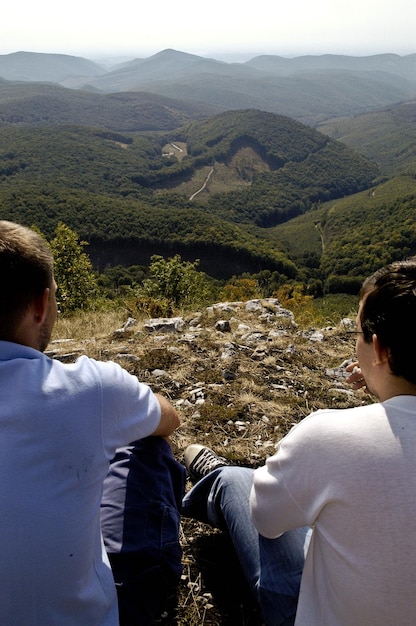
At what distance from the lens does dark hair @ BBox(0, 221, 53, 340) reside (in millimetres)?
1361

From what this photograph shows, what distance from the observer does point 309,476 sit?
1.28 m

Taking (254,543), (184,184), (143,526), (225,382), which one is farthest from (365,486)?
(184,184)

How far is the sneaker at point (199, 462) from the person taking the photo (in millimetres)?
2666

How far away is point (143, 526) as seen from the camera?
1.84 meters

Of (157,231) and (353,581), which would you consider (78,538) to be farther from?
(157,231)

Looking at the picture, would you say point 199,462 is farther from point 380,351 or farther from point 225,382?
point 380,351

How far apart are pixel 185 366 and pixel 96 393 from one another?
2.88 metres

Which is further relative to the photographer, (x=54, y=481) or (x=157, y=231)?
(x=157, y=231)

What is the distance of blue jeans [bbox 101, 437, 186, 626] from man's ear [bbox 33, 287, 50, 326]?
2.90ft

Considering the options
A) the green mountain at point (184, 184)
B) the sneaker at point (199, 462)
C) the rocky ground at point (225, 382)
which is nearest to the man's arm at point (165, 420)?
the sneaker at point (199, 462)

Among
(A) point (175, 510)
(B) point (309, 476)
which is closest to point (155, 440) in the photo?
(A) point (175, 510)

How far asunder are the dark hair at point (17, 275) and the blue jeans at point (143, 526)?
0.93 meters

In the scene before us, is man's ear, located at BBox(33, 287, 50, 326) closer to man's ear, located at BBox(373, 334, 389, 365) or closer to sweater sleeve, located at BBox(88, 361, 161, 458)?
sweater sleeve, located at BBox(88, 361, 161, 458)

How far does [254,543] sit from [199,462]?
0.86 metres
